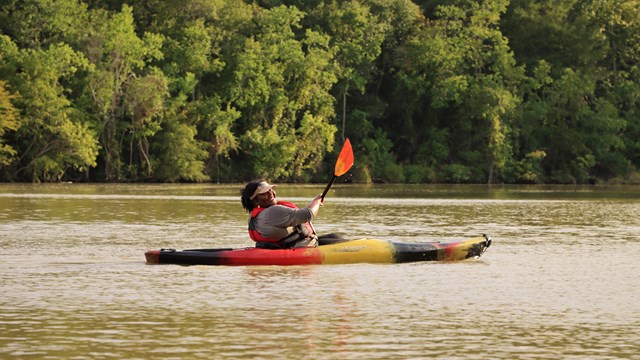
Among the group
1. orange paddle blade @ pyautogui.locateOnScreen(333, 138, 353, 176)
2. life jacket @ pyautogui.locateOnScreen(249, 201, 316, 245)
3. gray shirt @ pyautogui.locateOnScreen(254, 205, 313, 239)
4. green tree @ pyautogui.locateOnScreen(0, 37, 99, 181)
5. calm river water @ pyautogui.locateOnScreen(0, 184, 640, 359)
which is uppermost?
green tree @ pyautogui.locateOnScreen(0, 37, 99, 181)

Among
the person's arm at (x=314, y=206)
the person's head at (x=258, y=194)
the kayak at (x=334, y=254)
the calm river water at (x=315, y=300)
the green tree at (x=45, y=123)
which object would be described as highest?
the green tree at (x=45, y=123)

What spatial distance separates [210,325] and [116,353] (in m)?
1.86

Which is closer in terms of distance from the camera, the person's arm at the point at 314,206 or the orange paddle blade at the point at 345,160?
the person's arm at the point at 314,206

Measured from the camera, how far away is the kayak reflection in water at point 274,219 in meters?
18.9

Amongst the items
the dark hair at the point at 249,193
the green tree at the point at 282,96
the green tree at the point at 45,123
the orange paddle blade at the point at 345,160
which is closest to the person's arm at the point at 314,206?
the dark hair at the point at 249,193

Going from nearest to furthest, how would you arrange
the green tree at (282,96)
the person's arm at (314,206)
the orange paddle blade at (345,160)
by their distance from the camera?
1. the person's arm at (314,206)
2. the orange paddle blade at (345,160)
3. the green tree at (282,96)

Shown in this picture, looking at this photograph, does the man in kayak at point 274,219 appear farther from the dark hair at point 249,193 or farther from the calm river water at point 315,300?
the calm river water at point 315,300

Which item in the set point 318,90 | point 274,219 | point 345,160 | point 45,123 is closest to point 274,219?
point 274,219

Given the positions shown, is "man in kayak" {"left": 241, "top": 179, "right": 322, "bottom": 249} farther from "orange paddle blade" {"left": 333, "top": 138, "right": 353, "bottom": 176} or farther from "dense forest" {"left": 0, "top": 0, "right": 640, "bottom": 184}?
"dense forest" {"left": 0, "top": 0, "right": 640, "bottom": 184}

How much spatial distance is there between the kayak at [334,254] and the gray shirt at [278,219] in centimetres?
29

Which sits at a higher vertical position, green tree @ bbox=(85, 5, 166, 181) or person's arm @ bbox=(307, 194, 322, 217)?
green tree @ bbox=(85, 5, 166, 181)

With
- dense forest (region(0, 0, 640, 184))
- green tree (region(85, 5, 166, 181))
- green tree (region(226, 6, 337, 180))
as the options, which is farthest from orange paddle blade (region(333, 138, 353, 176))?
green tree (region(226, 6, 337, 180))

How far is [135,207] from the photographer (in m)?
38.4

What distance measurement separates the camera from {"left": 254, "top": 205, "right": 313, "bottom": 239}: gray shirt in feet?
62.0
